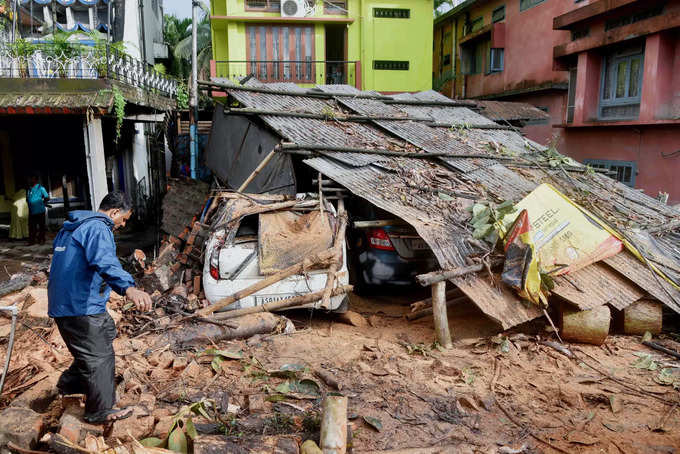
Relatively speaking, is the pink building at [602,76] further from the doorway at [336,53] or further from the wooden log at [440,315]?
the wooden log at [440,315]

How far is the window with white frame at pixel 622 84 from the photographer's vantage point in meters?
13.3

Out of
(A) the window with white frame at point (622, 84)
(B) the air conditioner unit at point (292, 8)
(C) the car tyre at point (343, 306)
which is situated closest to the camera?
(C) the car tyre at point (343, 306)

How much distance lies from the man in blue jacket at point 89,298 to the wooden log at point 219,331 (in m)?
1.76

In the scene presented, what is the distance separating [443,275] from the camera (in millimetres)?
5898

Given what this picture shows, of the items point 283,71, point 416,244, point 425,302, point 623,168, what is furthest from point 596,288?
point 283,71

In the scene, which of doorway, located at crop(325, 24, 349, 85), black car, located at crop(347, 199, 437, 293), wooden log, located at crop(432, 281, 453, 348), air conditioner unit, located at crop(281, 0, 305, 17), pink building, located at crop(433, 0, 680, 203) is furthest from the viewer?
doorway, located at crop(325, 24, 349, 85)

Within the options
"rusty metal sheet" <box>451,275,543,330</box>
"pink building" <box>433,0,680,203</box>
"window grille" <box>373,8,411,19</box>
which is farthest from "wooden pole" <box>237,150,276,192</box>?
"window grille" <box>373,8,411,19</box>

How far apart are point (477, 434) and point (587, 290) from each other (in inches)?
108

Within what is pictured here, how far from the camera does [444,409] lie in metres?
4.55

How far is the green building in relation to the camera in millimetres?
19766

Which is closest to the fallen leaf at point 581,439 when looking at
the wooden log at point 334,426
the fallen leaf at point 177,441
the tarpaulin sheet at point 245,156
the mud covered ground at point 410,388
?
the mud covered ground at point 410,388

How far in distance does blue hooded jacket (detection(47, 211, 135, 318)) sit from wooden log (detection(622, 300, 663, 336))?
5.63 m

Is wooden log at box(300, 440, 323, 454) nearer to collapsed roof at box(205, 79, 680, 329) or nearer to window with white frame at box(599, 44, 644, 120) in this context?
collapsed roof at box(205, 79, 680, 329)

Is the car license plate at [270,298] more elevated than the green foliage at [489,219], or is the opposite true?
the green foliage at [489,219]
